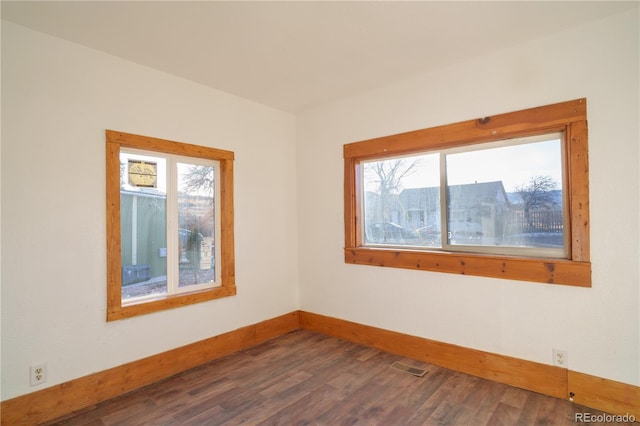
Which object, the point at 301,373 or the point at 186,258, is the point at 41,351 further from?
the point at 301,373

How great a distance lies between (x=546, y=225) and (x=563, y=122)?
0.85m

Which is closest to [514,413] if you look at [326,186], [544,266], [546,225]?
[544,266]

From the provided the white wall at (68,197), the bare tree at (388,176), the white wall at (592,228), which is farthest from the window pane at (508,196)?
the white wall at (68,197)

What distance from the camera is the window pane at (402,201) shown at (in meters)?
3.41

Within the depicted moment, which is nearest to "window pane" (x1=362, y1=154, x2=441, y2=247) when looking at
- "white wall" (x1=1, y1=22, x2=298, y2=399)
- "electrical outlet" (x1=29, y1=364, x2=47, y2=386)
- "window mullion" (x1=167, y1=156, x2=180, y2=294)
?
"white wall" (x1=1, y1=22, x2=298, y2=399)

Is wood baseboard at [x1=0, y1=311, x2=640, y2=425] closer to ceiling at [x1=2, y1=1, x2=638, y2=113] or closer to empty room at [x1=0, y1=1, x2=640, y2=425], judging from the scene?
empty room at [x1=0, y1=1, x2=640, y2=425]

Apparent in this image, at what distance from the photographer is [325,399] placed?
8.65 ft

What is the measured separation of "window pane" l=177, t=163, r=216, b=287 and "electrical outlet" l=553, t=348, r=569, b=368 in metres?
3.31

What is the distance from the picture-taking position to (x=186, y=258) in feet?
11.3

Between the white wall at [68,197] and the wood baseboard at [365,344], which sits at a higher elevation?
the white wall at [68,197]

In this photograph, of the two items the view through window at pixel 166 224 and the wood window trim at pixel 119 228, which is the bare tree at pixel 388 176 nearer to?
the wood window trim at pixel 119 228

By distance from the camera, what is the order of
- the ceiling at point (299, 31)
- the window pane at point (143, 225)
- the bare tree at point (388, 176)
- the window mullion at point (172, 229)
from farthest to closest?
the bare tree at point (388, 176), the window mullion at point (172, 229), the window pane at point (143, 225), the ceiling at point (299, 31)

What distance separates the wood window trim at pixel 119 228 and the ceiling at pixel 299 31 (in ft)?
2.42

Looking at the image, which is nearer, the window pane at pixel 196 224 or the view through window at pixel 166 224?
the view through window at pixel 166 224
